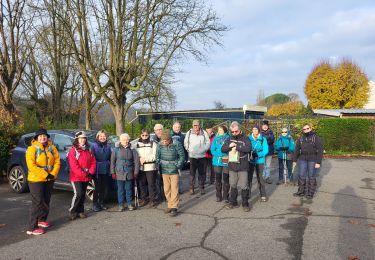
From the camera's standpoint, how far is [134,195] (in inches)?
322

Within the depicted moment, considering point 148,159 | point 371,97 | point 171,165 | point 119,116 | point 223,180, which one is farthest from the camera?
point 371,97

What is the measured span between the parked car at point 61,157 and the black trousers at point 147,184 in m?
1.17

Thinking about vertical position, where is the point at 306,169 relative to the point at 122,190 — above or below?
above

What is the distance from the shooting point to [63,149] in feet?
27.1

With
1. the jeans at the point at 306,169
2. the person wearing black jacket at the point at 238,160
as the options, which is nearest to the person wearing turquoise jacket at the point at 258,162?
the person wearing black jacket at the point at 238,160

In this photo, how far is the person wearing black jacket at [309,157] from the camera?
8109 millimetres

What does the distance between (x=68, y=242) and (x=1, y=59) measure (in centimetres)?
1507

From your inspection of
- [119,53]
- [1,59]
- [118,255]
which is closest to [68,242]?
[118,255]

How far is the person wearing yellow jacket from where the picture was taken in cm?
577

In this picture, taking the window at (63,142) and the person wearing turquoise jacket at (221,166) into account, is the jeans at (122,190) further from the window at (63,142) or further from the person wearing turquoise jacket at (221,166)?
the person wearing turquoise jacket at (221,166)

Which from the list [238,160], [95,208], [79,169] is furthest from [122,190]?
[238,160]

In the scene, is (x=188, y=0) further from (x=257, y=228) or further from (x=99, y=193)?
(x=257, y=228)

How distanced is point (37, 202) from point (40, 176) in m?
0.45

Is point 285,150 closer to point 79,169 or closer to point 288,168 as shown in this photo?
point 288,168
